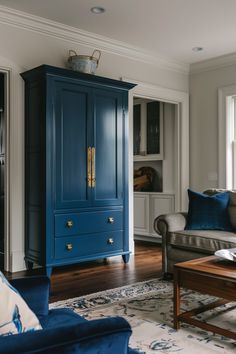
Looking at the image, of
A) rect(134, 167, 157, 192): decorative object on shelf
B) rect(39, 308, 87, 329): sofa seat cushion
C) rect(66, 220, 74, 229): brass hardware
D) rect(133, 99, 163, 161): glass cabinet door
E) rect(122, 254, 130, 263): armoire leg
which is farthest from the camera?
rect(134, 167, 157, 192): decorative object on shelf

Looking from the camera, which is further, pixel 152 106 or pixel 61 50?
pixel 152 106

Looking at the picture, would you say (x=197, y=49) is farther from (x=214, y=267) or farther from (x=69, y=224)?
(x=214, y=267)

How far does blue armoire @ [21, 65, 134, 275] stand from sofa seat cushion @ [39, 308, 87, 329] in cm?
222

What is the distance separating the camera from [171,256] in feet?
12.3

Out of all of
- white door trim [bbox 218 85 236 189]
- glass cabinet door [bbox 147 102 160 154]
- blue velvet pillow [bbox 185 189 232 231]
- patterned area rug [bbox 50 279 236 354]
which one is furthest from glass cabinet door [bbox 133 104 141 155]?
patterned area rug [bbox 50 279 236 354]

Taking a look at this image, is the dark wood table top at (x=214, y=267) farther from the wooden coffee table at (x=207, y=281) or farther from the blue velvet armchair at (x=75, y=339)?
the blue velvet armchair at (x=75, y=339)

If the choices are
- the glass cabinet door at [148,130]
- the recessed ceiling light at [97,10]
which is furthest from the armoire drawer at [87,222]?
the recessed ceiling light at [97,10]

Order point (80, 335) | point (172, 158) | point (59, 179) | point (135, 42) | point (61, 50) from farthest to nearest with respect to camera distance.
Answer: point (172, 158), point (135, 42), point (61, 50), point (59, 179), point (80, 335)

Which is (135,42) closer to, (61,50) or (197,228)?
(61,50)

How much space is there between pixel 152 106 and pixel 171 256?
127 inches

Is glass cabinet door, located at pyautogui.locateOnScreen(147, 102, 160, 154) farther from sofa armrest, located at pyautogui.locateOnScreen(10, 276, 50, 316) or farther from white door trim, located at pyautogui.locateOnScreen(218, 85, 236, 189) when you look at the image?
sofa armrest, located at pyautogui.locateOnScreen(10, 276, 50, 316)

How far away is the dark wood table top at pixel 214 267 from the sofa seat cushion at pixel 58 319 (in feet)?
3.26

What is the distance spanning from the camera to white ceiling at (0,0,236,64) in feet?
12.8

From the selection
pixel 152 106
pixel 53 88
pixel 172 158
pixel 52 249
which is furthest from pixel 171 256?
pixel 152 106
